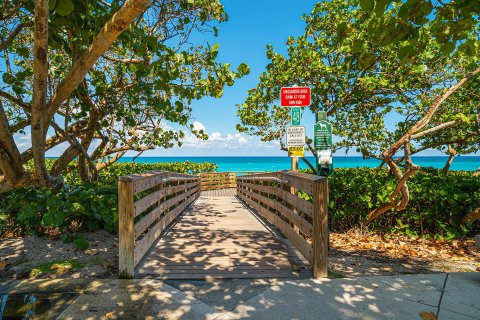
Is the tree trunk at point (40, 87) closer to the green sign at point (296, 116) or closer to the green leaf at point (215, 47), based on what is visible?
the green leaf at point (215, 47)

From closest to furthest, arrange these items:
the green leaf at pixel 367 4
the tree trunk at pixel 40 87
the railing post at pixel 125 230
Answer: the green leaf at pixel 367 4, the tree trunk at pixel 40 87, the railing post at pixel 125 230

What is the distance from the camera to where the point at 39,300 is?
2.95m

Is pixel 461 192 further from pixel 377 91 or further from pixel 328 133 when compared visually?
pixel 377 91

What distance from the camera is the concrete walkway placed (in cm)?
275

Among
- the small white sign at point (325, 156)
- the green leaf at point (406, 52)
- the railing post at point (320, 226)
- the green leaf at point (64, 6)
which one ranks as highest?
the green leaf at point (64, 6)

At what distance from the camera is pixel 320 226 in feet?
12.2

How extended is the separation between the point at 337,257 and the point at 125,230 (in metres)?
3.19

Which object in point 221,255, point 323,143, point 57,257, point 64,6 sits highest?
point 64,6

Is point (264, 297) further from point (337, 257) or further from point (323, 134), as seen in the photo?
point (323, 134)

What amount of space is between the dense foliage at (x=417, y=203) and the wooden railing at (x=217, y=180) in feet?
53.2

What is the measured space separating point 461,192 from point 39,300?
23.1 feet

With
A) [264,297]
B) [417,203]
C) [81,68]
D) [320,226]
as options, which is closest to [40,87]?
[81,68]

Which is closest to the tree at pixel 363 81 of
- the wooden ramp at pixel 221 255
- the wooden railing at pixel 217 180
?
the wooden ramp at pixel 221 255

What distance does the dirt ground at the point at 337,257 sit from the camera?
389 centimetres
